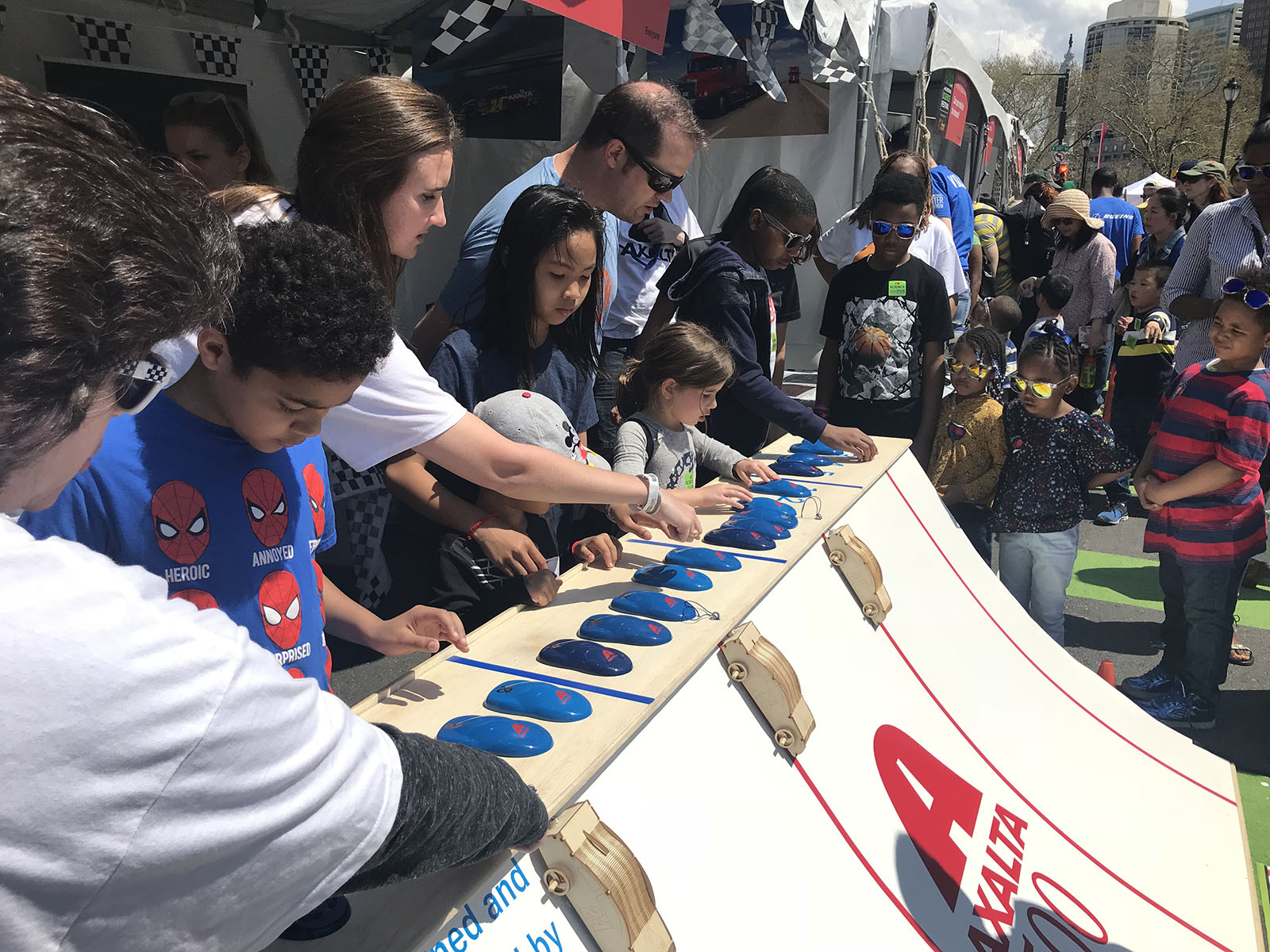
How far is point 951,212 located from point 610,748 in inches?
222

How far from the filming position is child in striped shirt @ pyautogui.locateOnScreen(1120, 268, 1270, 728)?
3.10 meters

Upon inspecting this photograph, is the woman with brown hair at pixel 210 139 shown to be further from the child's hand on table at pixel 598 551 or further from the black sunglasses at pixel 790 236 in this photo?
the child's hand on table at pixel 598 551

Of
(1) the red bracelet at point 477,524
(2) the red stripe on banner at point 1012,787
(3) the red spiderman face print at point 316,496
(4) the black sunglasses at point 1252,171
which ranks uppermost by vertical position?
(4) the black sunglasses at point 1252,171

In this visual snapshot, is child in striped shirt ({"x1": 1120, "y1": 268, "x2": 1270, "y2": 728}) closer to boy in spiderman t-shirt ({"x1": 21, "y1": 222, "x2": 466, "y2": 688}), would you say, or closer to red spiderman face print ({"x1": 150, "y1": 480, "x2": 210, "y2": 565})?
boy in spiderman t-shirt ({"x1": 21, "y1": 222, "x2": 466, "y2": 688})

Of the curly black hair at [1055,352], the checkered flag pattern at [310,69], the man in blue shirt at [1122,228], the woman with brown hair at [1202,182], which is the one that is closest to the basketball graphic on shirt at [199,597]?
the curly black hair at [1055,352]

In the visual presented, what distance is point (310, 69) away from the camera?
19.1 ft

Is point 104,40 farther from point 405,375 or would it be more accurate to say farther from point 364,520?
point 405,375

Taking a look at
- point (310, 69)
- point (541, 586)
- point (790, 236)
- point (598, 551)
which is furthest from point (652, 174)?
point (310, 69)

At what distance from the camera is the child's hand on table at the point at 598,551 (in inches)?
76.6

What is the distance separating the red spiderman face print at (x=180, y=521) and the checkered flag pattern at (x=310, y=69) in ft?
17.7

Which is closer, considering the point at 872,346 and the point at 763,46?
the point at 872,346

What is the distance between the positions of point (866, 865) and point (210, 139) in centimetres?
321

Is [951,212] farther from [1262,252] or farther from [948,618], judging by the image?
[948,618]

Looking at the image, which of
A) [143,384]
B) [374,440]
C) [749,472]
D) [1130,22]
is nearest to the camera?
[143,384]
